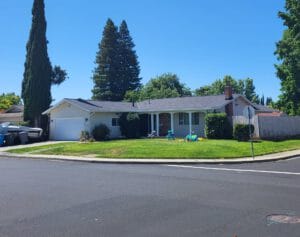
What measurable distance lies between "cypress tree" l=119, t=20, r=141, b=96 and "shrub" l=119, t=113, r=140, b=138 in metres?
37.8

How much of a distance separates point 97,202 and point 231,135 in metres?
24.7

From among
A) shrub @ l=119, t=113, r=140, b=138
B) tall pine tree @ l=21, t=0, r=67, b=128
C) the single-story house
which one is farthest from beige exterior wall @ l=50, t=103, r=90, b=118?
shrub @ l=119, t=113, r=140, b=138

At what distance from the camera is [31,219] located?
26.7 ft

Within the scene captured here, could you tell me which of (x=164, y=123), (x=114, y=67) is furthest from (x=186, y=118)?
(x=114, y=67)

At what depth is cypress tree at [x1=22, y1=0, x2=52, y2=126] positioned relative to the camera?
1754 inches

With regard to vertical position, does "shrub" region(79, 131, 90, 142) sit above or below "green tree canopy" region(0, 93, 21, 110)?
below

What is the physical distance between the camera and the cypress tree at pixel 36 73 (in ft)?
146

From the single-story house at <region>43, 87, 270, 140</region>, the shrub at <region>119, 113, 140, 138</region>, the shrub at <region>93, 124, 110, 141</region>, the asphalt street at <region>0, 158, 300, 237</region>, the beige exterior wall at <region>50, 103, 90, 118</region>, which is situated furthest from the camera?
the shrub at <region>119, 113, 140, 138</region>

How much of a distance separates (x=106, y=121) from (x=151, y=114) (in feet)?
14.8

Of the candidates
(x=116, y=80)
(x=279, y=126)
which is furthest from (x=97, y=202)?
(x=116, y=80)

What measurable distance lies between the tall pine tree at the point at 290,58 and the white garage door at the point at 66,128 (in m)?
22.1

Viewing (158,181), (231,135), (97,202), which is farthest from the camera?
(231,135)

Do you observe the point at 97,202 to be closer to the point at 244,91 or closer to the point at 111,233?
the point at 111,233

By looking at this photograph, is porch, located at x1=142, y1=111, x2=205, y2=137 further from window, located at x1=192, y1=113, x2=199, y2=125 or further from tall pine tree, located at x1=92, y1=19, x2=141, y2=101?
tall pine tree, located at x1=92, y1=19, x2=141, y2=101
